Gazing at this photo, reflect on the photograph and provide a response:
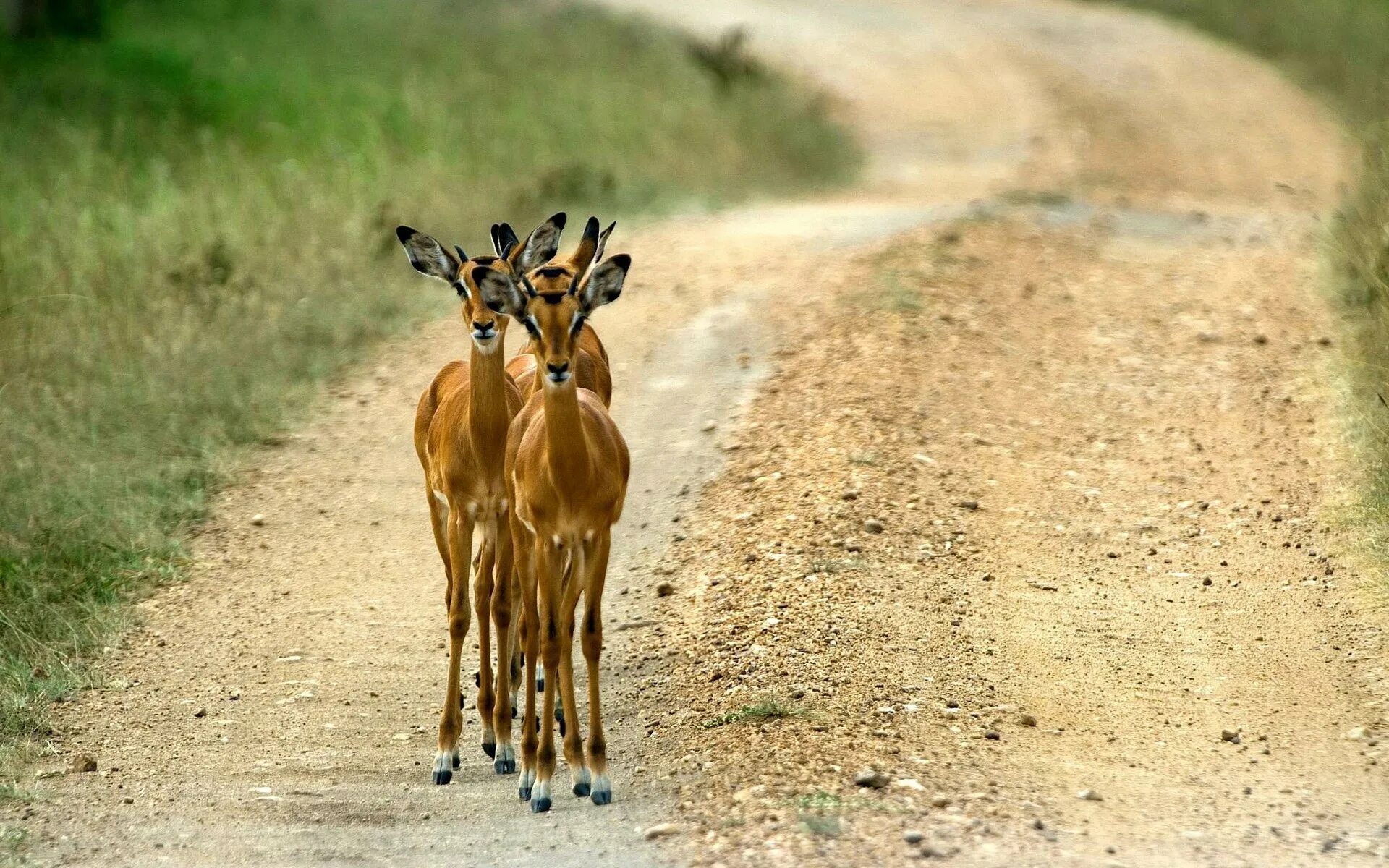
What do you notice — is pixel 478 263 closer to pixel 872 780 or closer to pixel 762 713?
pixel 762 713

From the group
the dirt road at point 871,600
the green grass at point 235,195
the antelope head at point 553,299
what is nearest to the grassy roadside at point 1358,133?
the dirt road at point 871,600

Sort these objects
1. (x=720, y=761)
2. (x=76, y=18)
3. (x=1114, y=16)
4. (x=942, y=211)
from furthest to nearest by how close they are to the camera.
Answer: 1. (x=1114, y=16)
2. (x=76, y=18)
3. (x=942, y=211)
4. (x=720, y=761)

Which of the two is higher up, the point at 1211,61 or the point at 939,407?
the point at 1211,61

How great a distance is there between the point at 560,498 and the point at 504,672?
38.2 inches

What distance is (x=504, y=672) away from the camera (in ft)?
23.1

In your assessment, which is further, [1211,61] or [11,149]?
[1211,61]

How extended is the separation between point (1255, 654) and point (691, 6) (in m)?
25.8

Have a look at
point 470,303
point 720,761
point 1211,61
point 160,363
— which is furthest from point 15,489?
point 1211,61

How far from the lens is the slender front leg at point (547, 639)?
6.51m

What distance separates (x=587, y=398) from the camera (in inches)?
275

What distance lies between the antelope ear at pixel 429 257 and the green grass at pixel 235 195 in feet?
8.39

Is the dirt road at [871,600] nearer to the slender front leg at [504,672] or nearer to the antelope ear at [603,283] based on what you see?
the slender front leg at [504,672]

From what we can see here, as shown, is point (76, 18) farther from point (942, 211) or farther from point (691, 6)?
point (942, 211)

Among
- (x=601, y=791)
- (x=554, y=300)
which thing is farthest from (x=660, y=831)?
(x=554, y=300)
